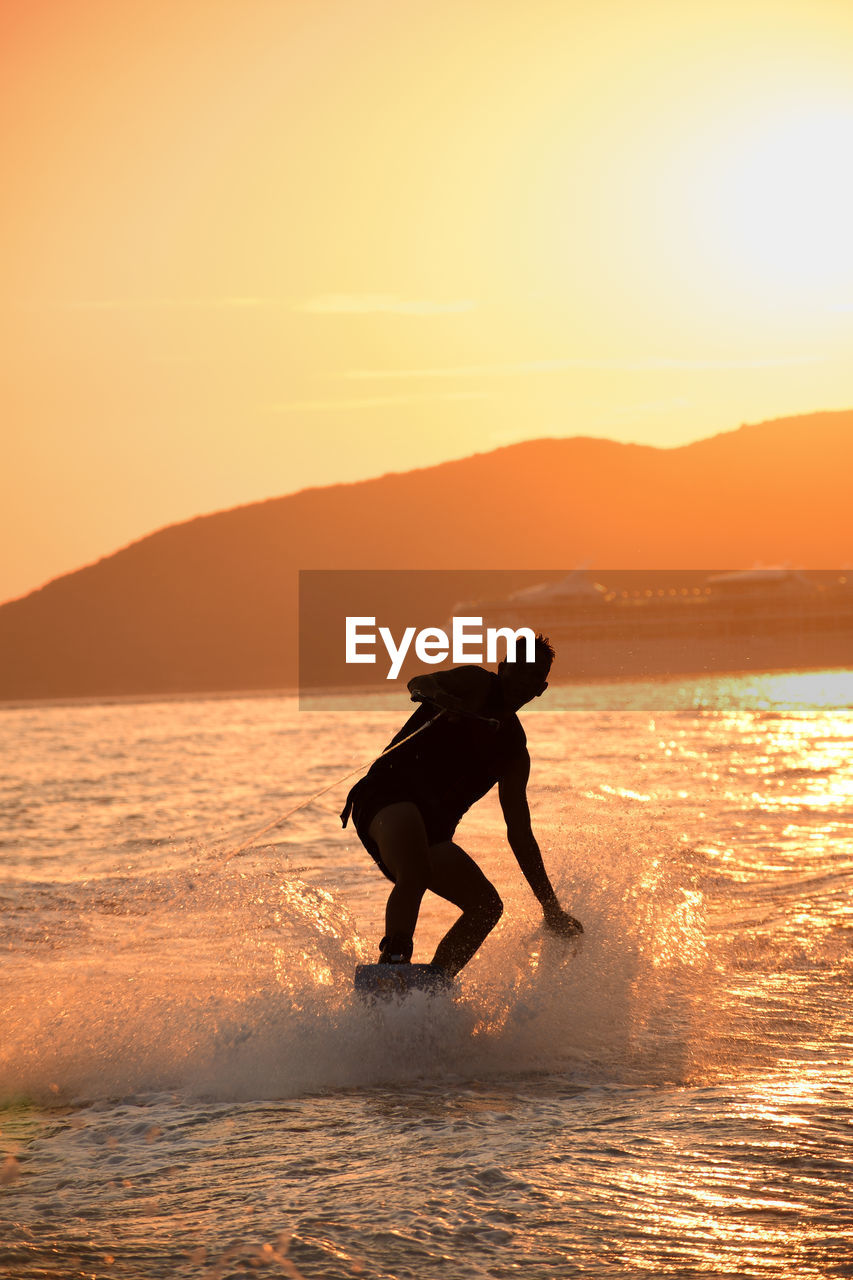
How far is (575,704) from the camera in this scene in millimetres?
38281

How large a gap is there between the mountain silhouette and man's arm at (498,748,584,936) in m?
141

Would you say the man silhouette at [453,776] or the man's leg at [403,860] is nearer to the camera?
the man's leg at [403,860]

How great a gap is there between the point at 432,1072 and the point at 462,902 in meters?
0.70

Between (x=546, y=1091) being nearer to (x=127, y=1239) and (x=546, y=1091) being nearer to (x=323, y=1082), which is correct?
(x=323, y=1082)

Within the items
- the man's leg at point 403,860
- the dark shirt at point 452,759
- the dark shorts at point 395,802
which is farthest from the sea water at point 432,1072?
the dark shirt at point 452,759

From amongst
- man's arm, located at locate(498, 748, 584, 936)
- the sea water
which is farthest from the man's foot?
man's arm, located at locate(498, 748, 584, 936)

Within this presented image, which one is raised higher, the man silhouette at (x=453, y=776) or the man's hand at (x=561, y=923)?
the man silhouette at (x=453, y=776)

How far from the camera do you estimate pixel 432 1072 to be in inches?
182

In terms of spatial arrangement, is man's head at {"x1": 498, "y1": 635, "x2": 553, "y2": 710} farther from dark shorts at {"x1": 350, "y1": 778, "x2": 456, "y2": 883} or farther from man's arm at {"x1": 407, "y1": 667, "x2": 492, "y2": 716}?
dark shorts at {"x1": 350, "y1": 778, "x2": 456, "y2": 883}

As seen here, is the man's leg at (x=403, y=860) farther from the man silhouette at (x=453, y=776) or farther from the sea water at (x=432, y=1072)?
the sea water at (x=432, y=1072)

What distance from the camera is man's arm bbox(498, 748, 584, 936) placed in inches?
205

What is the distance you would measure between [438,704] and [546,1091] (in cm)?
144

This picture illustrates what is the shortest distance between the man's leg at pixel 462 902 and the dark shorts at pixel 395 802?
58mm

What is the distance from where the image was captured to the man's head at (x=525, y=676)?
16.7 ft
